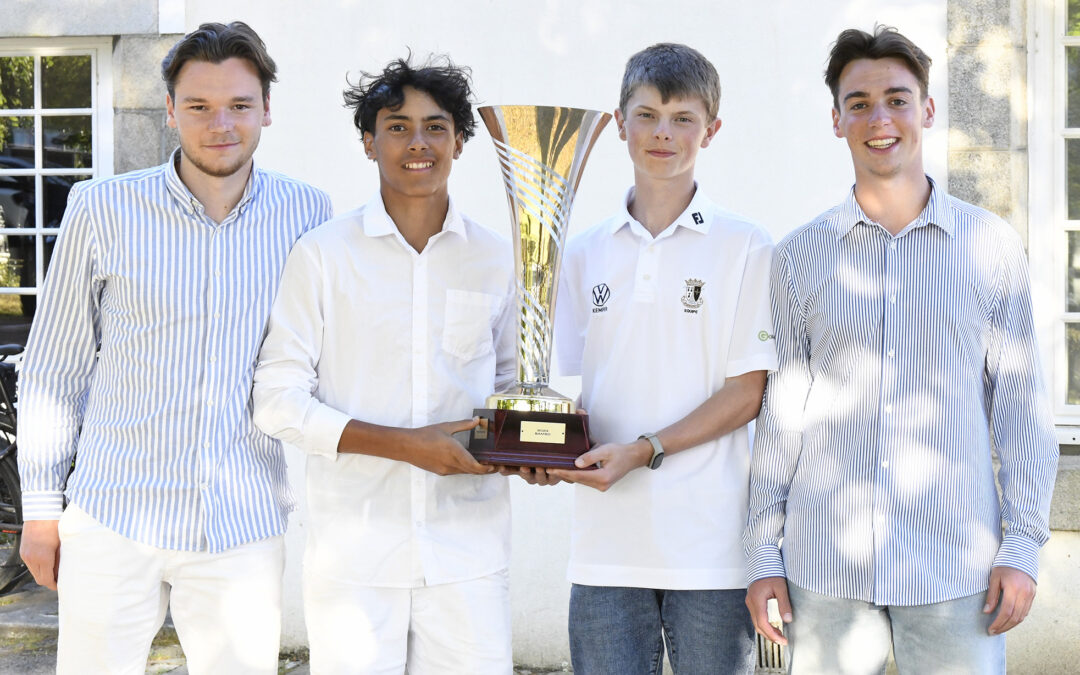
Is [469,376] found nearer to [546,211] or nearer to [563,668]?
[546,211]

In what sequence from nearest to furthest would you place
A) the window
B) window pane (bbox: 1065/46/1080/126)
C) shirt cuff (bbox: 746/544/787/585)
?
shirt cuff (bbox: 746/544/787/585) → window pane (bbox: 1065/46/1080/126) → the window

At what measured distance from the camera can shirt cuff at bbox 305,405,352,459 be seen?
2316mm

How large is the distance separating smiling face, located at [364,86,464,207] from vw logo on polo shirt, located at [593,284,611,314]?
424mm

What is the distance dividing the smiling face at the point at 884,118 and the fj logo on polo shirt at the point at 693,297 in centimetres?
42

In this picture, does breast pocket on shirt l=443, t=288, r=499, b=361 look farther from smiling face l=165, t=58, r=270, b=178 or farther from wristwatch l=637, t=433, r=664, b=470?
smiling face l=165, t=58, r=270, b=178

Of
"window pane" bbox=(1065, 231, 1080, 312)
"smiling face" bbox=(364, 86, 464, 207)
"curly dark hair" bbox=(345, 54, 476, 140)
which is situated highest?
"curly dark hair" bbox=(345, 54, 476, 140)

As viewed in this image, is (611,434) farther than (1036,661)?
No

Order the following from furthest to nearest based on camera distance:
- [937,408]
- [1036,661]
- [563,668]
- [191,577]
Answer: [563,668], [1036,661], [191,577], [937,408]

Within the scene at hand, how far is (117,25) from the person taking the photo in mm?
4359

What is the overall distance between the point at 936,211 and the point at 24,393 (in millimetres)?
2083

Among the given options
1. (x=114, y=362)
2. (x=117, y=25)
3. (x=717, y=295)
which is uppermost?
(x=117, y=25)

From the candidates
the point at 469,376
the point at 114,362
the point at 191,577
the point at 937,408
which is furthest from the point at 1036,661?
the point at 114,362

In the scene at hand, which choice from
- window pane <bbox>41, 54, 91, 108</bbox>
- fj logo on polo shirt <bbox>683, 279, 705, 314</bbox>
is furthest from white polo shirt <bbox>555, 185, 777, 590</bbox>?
window pane <bbox>41, 54, 91, 108</bbox>

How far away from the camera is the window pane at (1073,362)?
13.5 ft
